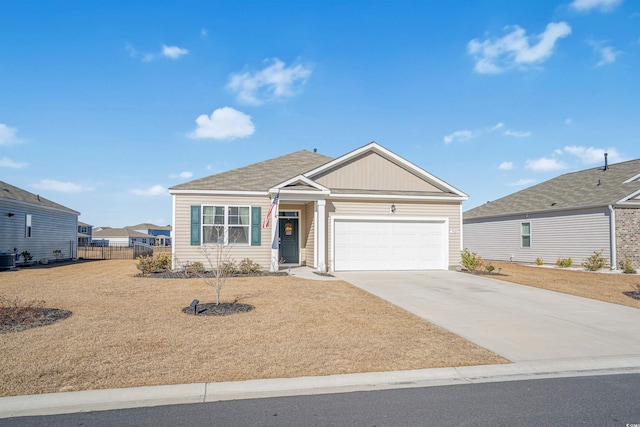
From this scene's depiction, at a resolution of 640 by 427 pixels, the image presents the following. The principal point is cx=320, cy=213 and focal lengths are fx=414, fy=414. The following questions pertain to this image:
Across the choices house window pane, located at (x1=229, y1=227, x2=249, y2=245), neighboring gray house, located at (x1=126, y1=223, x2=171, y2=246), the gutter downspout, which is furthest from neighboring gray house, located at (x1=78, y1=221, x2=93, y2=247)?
the gutter downspout

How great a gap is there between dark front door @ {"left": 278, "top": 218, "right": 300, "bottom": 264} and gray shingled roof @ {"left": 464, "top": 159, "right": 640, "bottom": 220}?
1380cm

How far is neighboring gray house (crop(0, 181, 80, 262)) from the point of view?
20031mm

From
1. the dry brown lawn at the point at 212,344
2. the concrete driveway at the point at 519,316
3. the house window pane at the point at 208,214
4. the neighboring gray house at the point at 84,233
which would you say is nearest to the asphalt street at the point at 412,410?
the dry brown lawn at the point at 212,344

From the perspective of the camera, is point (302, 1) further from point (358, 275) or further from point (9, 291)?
point (9, 291)

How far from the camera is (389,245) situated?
1728 centimetres

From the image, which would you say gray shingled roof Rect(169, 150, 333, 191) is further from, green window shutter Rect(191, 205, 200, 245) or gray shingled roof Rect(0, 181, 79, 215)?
gray shingled roof Rect(0, 181, 79, 215)

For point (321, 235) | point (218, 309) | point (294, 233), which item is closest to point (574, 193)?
point (321, 235)

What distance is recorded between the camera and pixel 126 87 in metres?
15.9

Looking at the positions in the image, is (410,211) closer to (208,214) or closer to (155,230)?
(208,214)

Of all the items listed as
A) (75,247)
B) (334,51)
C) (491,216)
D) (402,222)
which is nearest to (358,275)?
(402,222)

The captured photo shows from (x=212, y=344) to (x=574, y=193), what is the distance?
22.4 meters

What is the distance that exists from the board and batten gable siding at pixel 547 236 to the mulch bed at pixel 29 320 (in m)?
21.3

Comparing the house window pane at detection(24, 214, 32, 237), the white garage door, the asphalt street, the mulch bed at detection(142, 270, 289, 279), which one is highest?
the house window pane at detection(24, 214, 32, 237)

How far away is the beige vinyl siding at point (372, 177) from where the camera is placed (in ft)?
57.1
